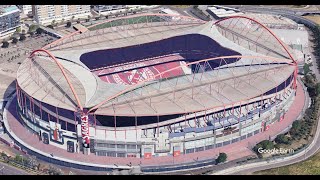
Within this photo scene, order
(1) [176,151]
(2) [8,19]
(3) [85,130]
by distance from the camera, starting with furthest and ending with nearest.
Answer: (2) [8,19], (1) [176,151], (3) [85,130]

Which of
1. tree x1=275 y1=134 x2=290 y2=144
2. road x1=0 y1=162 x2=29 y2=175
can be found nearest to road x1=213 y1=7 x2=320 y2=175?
tree x1=275 y1=134 x2=290 y2=144

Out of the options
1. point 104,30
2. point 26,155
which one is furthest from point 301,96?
point 26,155

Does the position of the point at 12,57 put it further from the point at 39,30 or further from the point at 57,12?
the point at 57,12

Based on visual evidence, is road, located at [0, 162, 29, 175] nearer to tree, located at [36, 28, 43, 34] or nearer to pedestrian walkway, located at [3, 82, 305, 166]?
pedestrian walkway, located at [3, 82, 305, 166]

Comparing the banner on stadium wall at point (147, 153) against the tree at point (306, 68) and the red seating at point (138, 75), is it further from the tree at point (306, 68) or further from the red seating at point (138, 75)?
the tree at point (306, 68)

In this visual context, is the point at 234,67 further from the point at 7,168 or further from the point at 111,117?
the point at 7,168

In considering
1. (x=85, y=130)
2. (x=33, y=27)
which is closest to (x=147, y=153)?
(x=85, y=130)
